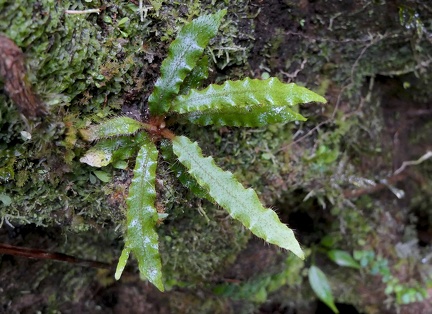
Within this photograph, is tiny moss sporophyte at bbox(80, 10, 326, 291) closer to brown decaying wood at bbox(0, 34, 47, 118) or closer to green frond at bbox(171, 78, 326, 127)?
green frond at bbox(171, 78, 326, 127)

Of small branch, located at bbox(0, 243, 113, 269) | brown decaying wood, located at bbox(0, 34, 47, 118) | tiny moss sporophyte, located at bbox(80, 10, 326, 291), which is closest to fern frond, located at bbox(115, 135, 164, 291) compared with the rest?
tiny moss sporophyte, located at bbox(80, 10, 326, 291)

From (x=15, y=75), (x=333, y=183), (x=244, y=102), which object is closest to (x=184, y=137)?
(x=244, y=102)

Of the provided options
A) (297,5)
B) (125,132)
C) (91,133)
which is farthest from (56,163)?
(297,5)

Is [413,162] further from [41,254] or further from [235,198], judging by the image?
[41,254]

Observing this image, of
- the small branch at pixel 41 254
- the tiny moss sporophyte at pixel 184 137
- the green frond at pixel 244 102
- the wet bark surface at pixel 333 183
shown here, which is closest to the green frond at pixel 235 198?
the tiny moss sporophyte at pixel 184 137

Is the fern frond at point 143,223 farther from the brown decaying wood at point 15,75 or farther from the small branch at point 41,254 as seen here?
the small branch at point 41,254

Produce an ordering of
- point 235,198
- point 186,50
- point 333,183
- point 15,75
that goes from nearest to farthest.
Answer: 1. point 15,75
2. point 235,198
3. point 186,50
4. point 333,183
